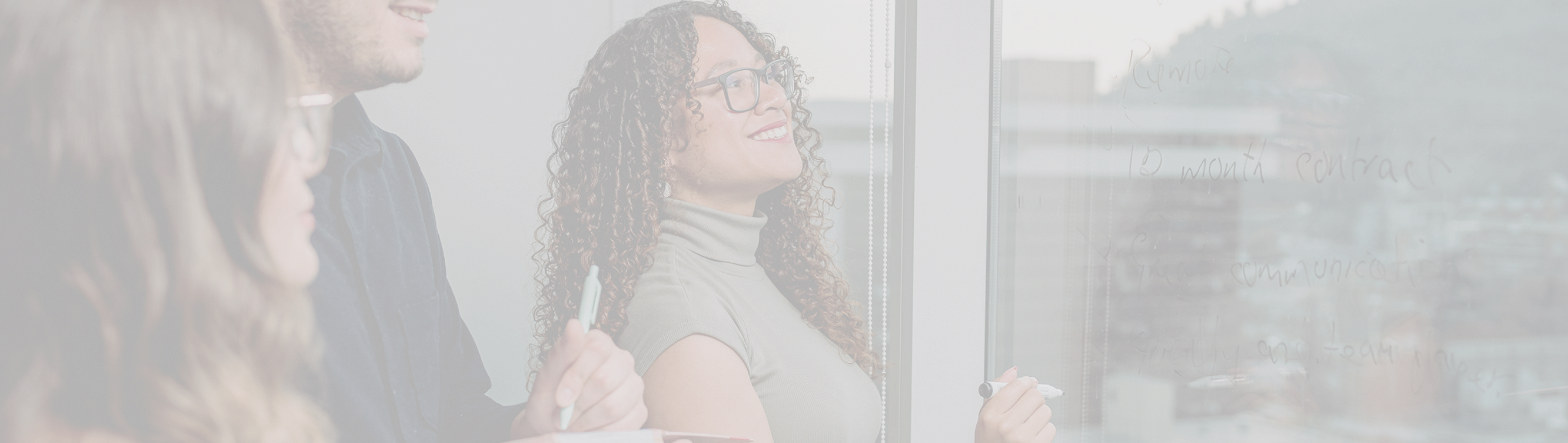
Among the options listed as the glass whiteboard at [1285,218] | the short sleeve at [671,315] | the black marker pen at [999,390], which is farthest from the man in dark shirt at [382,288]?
the glass whiteboard at [1285,218]

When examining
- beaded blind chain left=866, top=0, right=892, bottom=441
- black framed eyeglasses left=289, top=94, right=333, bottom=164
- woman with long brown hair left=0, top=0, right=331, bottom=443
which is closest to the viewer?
woman with long brown hair left=0, top=0, right=331, bottom=443

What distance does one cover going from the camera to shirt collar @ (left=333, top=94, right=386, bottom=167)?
2.99 feet

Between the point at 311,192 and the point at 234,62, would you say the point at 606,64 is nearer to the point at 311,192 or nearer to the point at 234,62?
the point at 311,192

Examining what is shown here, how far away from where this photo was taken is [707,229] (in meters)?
1.20

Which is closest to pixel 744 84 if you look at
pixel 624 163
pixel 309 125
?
pixel 624 163

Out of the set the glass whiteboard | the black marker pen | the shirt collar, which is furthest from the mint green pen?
the glass whiteboard

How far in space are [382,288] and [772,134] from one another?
1.87 ft

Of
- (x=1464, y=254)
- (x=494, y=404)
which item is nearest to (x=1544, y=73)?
(x=1464, y=254)

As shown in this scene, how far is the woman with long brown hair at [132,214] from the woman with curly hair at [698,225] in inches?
23.6

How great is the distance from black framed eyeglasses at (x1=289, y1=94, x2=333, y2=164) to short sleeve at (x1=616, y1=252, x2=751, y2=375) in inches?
15.8

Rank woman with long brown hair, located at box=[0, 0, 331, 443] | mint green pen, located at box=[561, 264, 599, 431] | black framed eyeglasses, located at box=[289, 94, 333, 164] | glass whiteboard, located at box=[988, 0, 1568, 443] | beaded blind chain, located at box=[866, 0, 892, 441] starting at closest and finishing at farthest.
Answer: woman with long brown hair, located at box=[0, 0, 331, 443] → black framed eyeglasses, located at box=[289, 94, 333, 164] → mint green pen, located at box=[561, 264, 599, 431] → glass whiteboard, located at box=[988, 0, 1568, 443] → beaded blind chain, located at box=[866, 0, 892, 441]

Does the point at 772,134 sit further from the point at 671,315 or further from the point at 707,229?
the point at 671,315

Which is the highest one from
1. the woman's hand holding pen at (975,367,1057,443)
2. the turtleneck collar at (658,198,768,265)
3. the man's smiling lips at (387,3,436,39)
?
the man's smiling lips at (387,3,436,39)

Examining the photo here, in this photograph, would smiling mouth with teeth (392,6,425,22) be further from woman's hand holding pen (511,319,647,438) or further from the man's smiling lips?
woman's hand holding pen (511,319,647,438)
